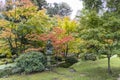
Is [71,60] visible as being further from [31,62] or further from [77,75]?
[31,62]

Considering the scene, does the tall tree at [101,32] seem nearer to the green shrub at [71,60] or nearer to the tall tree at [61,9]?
the green shrub at [71,60]

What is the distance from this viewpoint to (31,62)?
1616 cm

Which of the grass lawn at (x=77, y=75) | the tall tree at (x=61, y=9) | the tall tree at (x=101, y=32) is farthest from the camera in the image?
the tall tree at (x=61, y=9)

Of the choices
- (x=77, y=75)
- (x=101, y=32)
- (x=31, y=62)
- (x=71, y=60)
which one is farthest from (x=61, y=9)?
(x=101, y=32)

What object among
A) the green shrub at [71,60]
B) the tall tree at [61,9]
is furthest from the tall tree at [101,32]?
the tall tree at [61,9]

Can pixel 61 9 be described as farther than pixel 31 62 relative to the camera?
Yes

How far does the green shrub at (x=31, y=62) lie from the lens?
16.1 meters

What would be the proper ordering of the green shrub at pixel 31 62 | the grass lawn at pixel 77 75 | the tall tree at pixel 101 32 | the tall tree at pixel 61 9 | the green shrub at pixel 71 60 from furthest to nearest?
the tall tree at pixel 61 9, the green shrub at pixel 71 60, the green shrub at pixel 31 62, the grass lawn at pixel 77 75, the tall tree at pixel 101 32

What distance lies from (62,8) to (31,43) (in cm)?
2975

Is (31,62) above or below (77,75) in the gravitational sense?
above

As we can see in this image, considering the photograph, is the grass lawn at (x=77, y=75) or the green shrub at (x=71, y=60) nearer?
the grass lawn at (x=77, y=75)

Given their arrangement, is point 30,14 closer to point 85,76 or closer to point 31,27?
point 31,27

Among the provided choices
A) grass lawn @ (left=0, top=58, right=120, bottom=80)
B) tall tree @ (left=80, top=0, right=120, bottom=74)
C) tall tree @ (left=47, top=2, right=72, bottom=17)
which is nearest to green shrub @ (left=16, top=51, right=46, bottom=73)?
grass lawn @ (left=0, top=58, right=120, bottom=80)

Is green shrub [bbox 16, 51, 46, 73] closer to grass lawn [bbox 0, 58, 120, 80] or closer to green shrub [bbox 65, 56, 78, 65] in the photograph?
grass lawn [bbox 0, 58, 120, 80]
